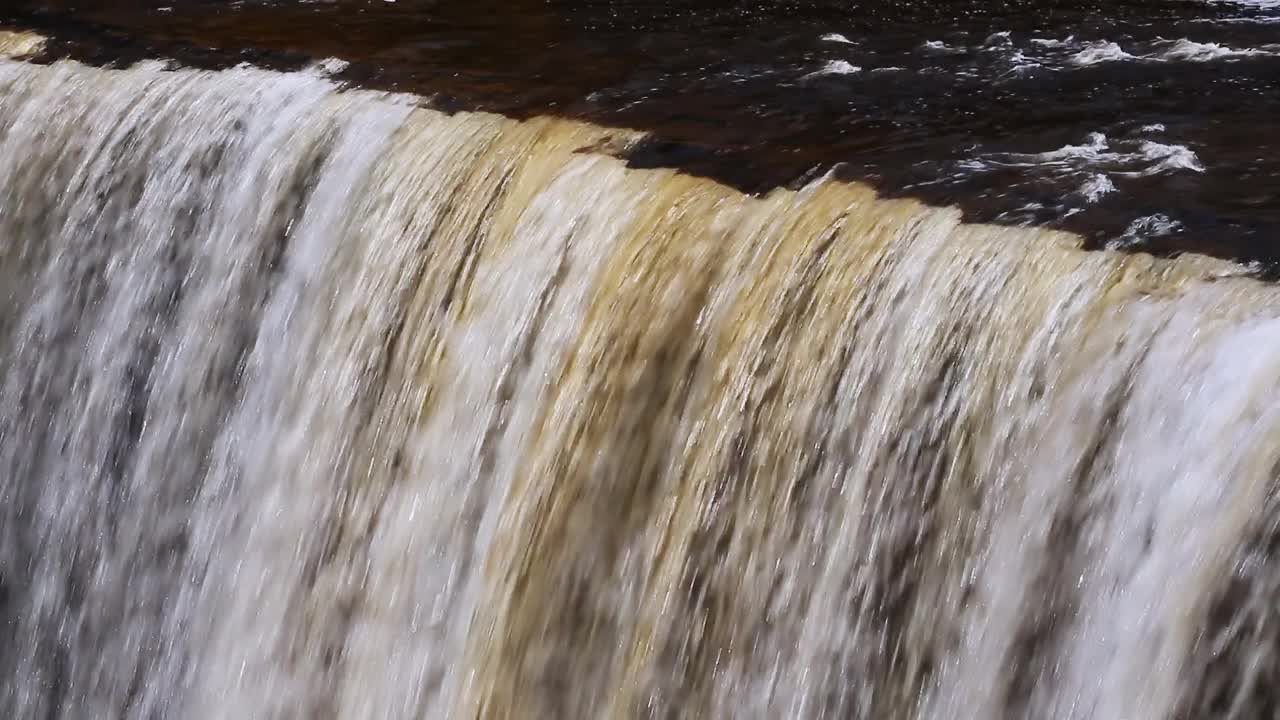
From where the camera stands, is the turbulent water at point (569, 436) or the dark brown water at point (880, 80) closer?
the turbulent water at point (569, 436)

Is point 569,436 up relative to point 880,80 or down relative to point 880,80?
down

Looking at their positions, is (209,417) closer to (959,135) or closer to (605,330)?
(605,330)

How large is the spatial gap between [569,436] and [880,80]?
1943mm

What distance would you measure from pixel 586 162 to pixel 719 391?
102cm

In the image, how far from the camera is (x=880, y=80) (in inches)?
219

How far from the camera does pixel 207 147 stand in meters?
5.72

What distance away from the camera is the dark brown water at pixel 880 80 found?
14.1 feet

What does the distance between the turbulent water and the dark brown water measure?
0.28 m

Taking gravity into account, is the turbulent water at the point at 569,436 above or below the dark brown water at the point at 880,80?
below

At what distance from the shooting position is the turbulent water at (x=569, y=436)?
3.23 m

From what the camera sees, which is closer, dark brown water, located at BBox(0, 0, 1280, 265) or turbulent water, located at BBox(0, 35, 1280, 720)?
turbulent water, located at BBox(0, 35, 1280, 720)

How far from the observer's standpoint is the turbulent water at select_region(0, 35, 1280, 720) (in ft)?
10.6

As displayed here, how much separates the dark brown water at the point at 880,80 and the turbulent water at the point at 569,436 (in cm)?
28

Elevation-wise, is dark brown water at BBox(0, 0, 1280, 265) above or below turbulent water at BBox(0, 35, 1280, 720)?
above
